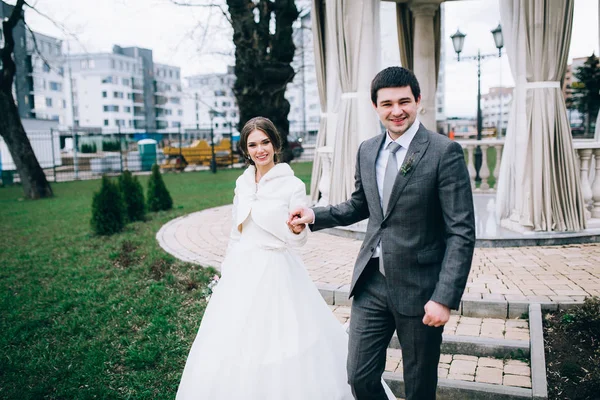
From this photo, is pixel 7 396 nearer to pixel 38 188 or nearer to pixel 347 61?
pixel 347 61

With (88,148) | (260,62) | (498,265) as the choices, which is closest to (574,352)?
(498,265)

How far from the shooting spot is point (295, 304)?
3236mm

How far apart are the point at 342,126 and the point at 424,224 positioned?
601 cm

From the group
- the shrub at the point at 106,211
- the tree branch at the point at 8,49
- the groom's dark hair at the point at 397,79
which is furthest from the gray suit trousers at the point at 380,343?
the tree branch at the point at 8,49

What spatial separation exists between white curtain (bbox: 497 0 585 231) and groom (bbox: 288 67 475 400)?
5.44m

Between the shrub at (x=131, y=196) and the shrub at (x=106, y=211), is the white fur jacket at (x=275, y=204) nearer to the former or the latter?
the shrub at (x=106, y=211)

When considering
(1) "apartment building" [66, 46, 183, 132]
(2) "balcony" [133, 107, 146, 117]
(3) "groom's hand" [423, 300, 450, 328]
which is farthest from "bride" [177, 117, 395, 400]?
(2) "balcony" [133, 107, 146, 117]

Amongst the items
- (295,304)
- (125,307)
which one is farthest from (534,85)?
(125,307)

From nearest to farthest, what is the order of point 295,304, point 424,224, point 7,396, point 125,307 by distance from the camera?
point 424,224 → point 295,304 → point 7,396 → point 125,307

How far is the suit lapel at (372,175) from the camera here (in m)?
2.60

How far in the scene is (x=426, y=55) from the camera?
37.6ft

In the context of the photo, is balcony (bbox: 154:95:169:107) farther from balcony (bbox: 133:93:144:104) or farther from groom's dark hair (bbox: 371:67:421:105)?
groom's dark hair (bbox: 371:67:421:105)

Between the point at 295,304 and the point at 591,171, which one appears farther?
the point at 591,171

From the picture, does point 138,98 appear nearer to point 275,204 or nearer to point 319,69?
point 319,69
